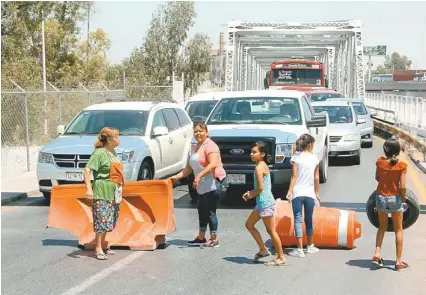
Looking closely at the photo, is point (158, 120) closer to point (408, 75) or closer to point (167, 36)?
point (167, 36)

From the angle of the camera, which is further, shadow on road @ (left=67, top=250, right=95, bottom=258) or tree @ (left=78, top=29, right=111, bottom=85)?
tree @ (left=78, top=29, right=111, bottom=85)

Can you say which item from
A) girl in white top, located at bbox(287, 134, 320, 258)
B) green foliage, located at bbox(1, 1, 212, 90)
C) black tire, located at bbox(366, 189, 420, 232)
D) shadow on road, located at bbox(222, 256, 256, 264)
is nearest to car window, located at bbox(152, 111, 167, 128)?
girl in white top, located at bbox(287, 134, 320, 258)

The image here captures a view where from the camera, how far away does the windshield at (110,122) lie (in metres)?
13.0

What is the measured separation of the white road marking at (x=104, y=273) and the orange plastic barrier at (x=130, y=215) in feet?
1.27

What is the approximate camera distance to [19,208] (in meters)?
12.0

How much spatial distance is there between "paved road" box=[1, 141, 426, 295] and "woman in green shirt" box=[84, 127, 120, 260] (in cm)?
39

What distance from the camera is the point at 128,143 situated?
1209cm

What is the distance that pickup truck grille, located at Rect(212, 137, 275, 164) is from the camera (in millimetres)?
11609

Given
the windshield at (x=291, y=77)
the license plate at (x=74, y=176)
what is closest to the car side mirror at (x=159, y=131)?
the license plate at (x=74, y=176)

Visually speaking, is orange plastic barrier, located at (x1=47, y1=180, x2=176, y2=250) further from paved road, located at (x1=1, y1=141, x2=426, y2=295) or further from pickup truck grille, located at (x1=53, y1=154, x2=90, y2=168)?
pickup truck grille, located at (x1=53, y1=154, x2=90, y2=168)

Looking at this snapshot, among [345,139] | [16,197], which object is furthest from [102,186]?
[345,139]

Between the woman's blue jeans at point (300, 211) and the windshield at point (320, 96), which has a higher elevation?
the windshield at point (320, 96)

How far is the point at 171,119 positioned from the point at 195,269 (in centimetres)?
711

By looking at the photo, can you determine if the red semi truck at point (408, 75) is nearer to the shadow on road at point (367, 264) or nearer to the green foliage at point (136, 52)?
the green foliage at point (136, 52)
